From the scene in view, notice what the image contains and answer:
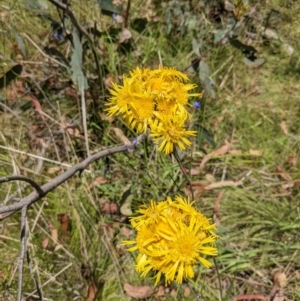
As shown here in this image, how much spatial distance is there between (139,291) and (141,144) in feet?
1.66

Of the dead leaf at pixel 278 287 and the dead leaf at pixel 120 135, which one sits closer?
the dead leaf at pixel 278 287

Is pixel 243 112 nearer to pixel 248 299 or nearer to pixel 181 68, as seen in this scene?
pixel 181 68

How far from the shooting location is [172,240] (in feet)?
2.75

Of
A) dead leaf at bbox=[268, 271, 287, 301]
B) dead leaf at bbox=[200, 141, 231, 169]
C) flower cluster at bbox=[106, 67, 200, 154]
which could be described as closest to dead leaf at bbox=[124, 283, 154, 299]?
dead leaf at bbox=[268, 271, 287, 301]

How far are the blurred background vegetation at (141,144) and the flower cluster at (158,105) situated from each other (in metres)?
0.35

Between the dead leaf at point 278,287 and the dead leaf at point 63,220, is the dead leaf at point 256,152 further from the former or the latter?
the dead leaf at point 63,220

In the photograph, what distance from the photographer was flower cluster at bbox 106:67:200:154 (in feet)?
3.19

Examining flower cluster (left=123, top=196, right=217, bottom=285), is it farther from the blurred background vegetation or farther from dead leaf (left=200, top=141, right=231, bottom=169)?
dead leaf (left=200, top=141, right=231, bottom=169)

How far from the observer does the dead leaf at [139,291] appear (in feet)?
4.72

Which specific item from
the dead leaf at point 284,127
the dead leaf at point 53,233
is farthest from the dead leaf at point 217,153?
the dead leaf at point 53,233

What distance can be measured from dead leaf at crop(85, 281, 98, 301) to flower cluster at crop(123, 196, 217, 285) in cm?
66

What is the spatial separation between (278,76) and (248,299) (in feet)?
3.25

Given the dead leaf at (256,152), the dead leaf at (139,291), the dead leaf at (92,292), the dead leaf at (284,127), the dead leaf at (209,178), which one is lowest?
the dead leaf at (92,292)

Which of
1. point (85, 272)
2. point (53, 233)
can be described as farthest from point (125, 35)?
point (85, 272)
